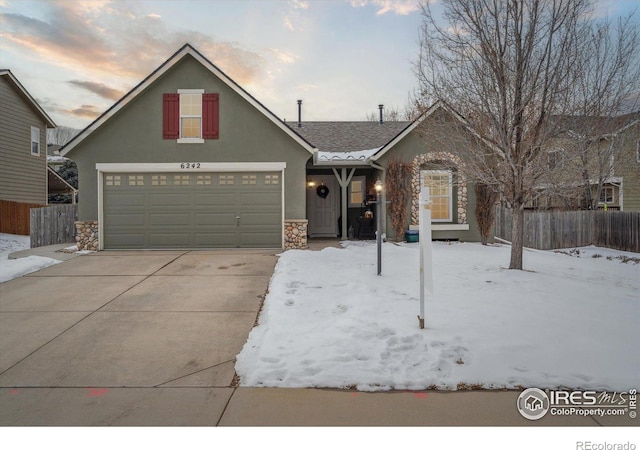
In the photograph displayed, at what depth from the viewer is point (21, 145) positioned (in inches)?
736

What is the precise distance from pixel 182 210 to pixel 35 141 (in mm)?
14569

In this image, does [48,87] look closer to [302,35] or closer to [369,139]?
[302,35]

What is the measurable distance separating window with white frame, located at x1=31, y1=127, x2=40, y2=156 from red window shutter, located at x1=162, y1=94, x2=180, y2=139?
43.9 ft

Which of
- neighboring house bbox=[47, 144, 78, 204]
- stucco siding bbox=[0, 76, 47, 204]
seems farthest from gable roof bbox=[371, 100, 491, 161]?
neighboring house bbox=[47, 144, 78, 204]

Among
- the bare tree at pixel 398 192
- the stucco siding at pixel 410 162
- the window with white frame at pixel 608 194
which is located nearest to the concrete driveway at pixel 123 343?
the bare tree at pixel 398 192

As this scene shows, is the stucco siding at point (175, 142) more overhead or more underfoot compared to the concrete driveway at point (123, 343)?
more overhead

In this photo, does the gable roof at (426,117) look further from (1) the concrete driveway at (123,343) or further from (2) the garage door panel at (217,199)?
(1) the concrete driveway at (123,343)

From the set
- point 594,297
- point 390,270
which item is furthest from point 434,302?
point 594,297

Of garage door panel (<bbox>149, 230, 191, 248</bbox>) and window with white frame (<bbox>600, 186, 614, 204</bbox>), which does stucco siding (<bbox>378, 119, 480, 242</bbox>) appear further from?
window with white frame (<bbox>600, 186, 614, 204</bbox>)

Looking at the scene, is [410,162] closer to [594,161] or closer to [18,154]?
[594,161]

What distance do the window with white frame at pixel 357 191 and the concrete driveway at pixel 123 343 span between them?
24.2 ft

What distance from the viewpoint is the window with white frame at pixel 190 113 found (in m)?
11.5

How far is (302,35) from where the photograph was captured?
7426 millimetres

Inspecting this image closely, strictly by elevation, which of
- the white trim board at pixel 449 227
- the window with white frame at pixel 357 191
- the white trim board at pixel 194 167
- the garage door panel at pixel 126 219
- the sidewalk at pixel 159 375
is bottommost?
the sidewalk at pixel 159 375
